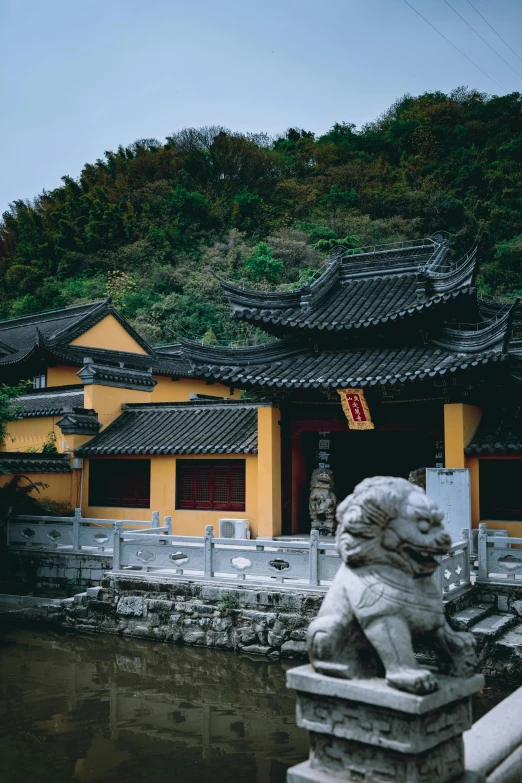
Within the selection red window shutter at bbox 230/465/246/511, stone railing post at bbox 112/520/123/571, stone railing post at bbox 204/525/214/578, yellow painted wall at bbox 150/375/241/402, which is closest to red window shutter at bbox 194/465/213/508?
red window shutter at bbox 230/465/246/511

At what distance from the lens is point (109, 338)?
2730cm

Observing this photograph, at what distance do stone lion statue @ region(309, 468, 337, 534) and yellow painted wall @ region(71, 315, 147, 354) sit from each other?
14.3m

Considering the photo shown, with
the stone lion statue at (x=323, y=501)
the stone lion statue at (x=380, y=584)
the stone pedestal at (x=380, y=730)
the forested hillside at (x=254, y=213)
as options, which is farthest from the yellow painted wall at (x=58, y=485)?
the forested hillside at (x=254, y=213)

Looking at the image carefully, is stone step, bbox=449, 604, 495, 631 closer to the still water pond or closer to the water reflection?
the still water pond

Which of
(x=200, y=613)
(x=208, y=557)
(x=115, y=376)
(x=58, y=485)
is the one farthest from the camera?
(x=115, y=376)

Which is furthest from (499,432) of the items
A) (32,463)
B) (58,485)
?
(32,463)

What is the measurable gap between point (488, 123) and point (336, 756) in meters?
55.7

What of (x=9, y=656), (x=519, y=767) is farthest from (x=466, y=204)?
(x=519, y=767)

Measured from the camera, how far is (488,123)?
169 ft

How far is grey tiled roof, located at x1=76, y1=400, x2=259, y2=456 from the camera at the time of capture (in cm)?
1548

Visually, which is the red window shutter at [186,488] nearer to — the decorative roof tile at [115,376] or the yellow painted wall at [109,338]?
the decorative roof tile at [115,376]

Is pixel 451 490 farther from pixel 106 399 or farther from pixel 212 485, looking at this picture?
pixel 106 399

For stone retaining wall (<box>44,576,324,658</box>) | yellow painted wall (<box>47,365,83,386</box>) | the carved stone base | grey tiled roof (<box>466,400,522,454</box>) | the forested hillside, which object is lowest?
stone retaining wall (<box>44,576,324,658</box>)

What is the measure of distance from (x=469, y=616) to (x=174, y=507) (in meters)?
8.22
